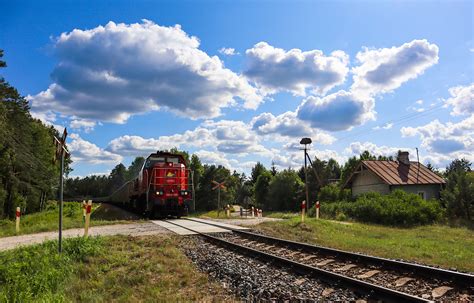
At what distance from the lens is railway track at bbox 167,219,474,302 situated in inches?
221

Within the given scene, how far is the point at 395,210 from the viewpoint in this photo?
925 inches

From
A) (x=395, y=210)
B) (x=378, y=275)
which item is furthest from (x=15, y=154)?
(x=378, y=275)

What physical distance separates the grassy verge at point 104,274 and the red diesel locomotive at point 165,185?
945cm

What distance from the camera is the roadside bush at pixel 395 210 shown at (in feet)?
76.9

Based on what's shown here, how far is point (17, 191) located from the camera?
144 feet

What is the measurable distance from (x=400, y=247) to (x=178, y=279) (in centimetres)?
823

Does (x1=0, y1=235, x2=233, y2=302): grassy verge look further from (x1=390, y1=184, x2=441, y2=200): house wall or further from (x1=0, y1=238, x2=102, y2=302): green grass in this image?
(x1=390, y1=184, x2=441, y2=200): house wall

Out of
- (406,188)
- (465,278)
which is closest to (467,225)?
(406,188)

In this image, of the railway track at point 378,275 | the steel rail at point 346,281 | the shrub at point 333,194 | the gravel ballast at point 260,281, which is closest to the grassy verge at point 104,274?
the gravel ballast at point 260,281

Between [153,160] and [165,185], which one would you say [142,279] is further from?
[153,160]

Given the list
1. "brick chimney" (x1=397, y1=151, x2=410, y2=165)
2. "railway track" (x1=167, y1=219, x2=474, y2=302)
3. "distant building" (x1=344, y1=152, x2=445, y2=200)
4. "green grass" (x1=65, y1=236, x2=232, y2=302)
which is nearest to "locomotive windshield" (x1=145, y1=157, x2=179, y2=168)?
"green grass" (x1=65, y1=236, x2=232, y2=302)

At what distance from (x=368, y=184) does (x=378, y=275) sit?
3135cm

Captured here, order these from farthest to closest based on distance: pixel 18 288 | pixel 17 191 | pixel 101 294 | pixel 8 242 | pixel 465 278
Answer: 1. pixel 17 191
2. pixel 8 242
3. pixel 18 288
4. pixel 101 294
5. pixel 465 278

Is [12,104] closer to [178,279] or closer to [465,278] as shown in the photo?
[178,279]
